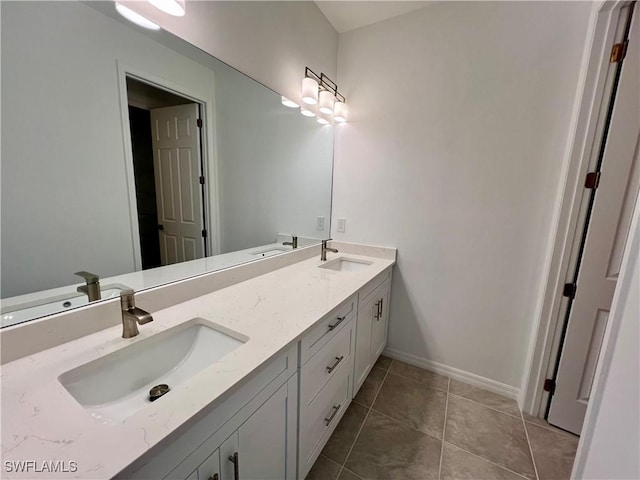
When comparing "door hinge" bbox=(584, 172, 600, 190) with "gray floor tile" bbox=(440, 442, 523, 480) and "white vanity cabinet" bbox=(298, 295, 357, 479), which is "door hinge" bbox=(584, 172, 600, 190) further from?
"gray floor tile" bbox=(440, 442, 523, 480)

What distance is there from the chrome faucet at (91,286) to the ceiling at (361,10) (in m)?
2.08

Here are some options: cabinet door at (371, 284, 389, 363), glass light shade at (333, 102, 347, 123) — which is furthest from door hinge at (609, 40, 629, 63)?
cabinet door at (371, 284, 389, 363)

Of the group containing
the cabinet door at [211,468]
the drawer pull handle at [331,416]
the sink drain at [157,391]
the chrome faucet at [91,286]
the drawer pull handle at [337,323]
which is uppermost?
the chrome faucet at [91,286]

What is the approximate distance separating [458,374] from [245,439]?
5.79 ft

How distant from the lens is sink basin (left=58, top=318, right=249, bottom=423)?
2.38 feet

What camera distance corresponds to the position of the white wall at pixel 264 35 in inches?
43.7

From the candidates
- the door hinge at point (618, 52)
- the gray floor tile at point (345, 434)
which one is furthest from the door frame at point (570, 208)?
the gray floor tile at point (345, 434)

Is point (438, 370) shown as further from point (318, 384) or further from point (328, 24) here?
point (328, 24)

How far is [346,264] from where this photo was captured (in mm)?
2162

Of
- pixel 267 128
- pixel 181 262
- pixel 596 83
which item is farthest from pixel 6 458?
pixel 596 83

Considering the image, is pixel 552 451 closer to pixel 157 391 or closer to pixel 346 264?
pixel 346 264

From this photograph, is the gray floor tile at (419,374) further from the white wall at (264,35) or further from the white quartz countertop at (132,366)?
the white wall at (264,35)

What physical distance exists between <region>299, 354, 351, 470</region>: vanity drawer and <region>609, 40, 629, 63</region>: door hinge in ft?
6.70

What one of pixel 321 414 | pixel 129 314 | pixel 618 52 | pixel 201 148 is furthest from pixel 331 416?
pixel 618 52
